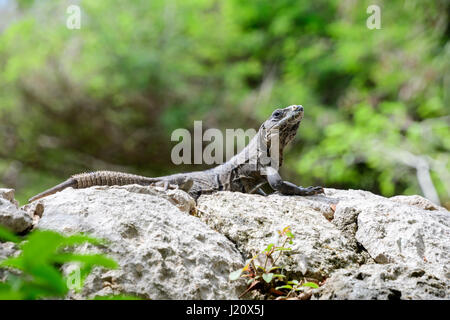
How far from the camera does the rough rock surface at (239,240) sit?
7.66 ft

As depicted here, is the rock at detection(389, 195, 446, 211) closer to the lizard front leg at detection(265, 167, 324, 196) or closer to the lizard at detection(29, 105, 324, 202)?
the lizard front leg at detection(265, 167, 324, 196)

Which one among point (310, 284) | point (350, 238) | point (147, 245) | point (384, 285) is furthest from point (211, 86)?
point (384, 285)

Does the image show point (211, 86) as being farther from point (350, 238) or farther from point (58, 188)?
point (350, 238)

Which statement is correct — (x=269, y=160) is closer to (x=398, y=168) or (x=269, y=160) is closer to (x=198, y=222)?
(x=198, y=222)

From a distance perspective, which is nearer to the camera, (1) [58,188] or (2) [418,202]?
(1) [58,188]

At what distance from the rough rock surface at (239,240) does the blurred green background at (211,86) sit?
7646 millimetres

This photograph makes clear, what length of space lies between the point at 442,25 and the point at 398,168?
3.35m

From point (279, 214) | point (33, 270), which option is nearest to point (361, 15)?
point (279, 214)

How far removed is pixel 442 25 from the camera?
389 inches

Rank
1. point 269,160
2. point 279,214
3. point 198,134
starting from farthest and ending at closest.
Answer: point 198,134, point 269,160, point 279,214

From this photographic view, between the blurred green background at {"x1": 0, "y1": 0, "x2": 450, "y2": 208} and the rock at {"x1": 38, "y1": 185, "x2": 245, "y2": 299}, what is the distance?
860 centimetres

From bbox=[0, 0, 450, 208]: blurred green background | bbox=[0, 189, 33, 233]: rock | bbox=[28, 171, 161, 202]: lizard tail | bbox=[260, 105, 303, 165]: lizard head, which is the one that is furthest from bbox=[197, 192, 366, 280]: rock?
bbox=[0, 0, 450, 208]: blurred green background

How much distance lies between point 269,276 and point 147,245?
70 centimetres

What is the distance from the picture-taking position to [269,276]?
2.48 meters
